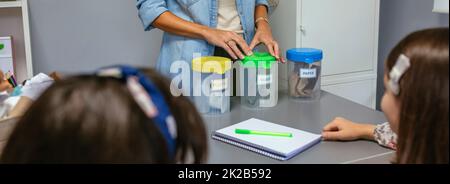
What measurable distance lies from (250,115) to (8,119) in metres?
0.70

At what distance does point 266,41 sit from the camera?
5.80 feet

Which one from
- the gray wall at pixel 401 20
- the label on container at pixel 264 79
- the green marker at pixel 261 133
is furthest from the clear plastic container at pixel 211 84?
the gray wall at pixel 401 20

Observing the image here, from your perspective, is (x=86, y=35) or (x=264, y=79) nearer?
(x=264, y=79)

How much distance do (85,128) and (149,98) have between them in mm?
97

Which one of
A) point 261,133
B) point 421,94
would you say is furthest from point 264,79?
point 421,94

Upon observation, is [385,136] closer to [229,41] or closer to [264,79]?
[264,79]

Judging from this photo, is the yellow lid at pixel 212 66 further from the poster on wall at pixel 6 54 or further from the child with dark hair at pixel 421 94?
the poster on wall at pixel 6 54

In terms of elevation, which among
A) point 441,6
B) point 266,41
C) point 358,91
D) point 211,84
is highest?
point 441,6

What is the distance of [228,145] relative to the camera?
4.29 ft

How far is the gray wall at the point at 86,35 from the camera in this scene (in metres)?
2.68

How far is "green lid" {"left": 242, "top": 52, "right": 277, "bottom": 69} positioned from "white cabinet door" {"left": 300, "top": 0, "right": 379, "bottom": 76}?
2.49 feet

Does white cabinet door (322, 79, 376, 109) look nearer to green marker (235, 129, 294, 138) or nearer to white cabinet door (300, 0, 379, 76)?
white cabinet door (300, 0, 379, 76)
